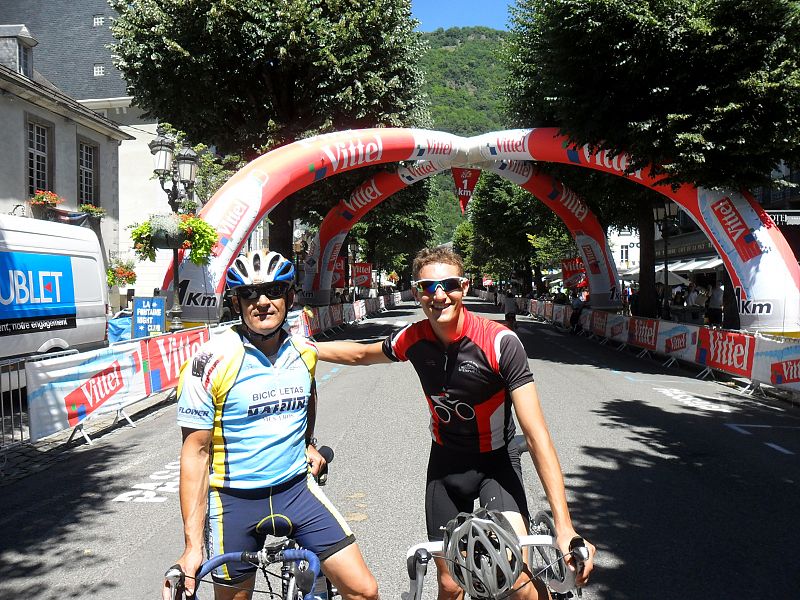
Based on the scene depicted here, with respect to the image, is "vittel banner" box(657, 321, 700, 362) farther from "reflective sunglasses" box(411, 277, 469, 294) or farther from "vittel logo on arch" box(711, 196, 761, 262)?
"reflective sunglasses" box(411, 277, 469, 294)

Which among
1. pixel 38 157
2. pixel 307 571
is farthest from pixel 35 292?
pixel 38 157

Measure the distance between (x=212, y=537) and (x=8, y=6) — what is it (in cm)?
5364

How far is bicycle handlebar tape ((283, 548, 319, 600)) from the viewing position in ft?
7.80

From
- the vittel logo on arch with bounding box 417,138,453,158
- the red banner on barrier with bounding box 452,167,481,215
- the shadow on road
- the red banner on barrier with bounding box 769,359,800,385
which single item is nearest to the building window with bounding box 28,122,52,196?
the vittel logo on arch with bounding box 417,138,453,158

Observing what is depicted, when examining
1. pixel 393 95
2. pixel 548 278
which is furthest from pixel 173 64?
pixel 548 278

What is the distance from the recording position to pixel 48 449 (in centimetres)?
828

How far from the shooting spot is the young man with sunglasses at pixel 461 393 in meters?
2.96

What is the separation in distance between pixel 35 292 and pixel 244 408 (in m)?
9.46

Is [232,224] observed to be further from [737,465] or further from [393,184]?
[737,465]

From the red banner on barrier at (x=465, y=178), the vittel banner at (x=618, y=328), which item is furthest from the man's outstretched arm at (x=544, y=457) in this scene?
the red banner on barrier at (x=465, y=178)

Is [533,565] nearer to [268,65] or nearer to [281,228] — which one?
[268,65]

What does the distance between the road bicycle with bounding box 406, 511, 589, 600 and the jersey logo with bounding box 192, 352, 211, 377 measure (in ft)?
3.40

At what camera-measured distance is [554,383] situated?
1338 cm

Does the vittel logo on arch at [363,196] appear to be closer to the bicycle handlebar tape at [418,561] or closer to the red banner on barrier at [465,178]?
the red banner on barrier at [465,178]
